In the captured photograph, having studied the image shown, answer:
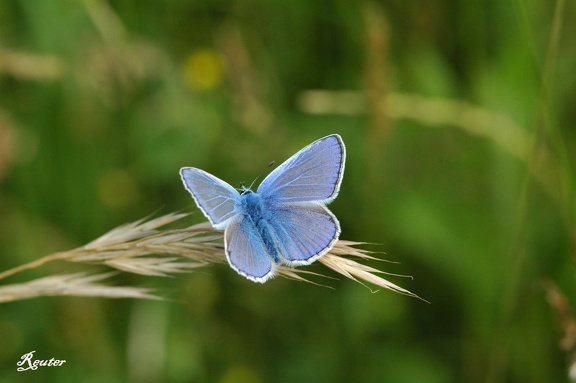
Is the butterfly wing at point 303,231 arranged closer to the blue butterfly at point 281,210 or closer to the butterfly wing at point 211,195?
the blue butterfly at point 281,210

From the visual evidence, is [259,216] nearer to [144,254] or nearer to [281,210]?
[281,210]

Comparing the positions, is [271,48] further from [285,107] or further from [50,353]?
[50,353]

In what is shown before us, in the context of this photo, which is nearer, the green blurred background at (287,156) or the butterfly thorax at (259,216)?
the butterfly thorax at (259,216)

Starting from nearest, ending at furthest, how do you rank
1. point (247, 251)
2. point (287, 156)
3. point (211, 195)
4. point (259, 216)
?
point (247, 251) < point (211, 195) < point (259, 216) < point (287, 156)

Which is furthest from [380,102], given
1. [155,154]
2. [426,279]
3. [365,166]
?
[155,154]

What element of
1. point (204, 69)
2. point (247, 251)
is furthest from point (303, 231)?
point (204, 69)

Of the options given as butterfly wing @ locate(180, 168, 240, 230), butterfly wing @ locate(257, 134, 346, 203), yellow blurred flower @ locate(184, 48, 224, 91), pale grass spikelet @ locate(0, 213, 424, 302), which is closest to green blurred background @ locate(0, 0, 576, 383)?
yellow blurred flower @ locate(184, 48, 224, 91)

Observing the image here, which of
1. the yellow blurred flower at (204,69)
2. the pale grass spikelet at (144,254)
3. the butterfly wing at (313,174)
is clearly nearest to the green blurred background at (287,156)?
the yellow blurred flower at (204,69)
